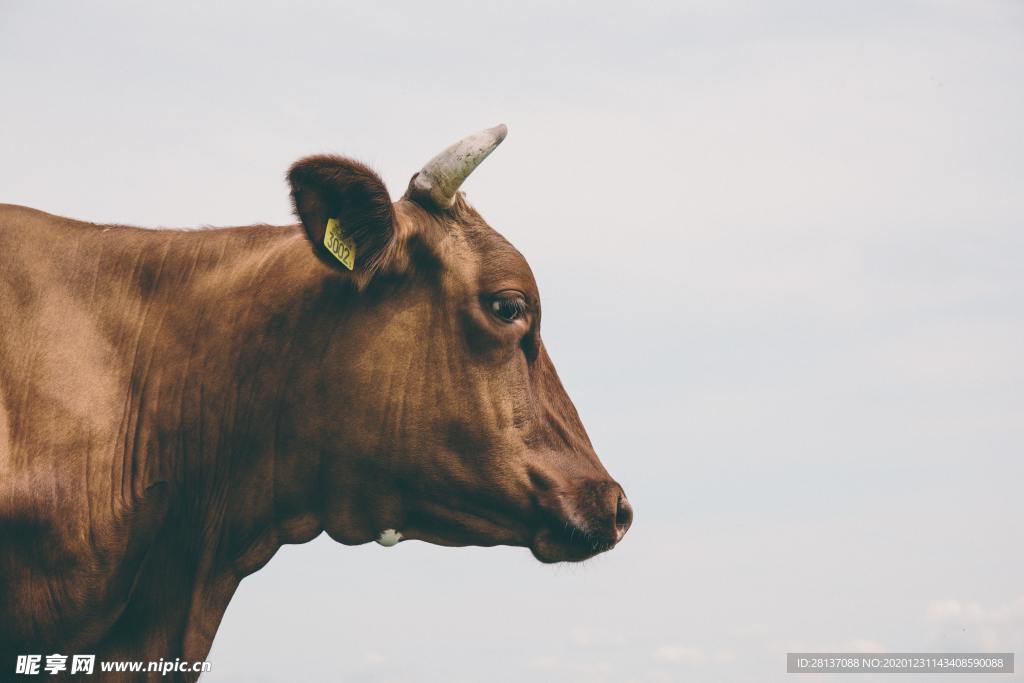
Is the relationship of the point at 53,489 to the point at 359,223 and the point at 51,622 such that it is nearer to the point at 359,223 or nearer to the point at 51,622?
the point at 51,622

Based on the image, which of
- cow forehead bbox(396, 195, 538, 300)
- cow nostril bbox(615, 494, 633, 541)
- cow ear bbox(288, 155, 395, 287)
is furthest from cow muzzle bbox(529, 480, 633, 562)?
cow ear bbox(288, 155, 395, 287)

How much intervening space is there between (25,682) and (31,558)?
68 centimetres

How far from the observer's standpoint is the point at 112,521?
6555 mm

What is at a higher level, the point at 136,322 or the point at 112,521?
the point at 136,322

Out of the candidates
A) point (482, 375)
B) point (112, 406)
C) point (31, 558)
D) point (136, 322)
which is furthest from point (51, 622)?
point (482, 375)

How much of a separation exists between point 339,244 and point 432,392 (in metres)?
0.85

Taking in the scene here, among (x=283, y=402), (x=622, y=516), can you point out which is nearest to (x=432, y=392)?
(x=283, y=402)

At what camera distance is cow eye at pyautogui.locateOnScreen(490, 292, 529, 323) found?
271 inches

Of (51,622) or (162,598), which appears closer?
(51,622)

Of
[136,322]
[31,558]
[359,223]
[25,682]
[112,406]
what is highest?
[359,223]

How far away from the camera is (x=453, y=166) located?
698 centimetres

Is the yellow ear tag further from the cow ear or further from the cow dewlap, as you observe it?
the cow dewlap

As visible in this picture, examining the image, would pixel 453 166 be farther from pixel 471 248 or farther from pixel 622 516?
pixel 622 516

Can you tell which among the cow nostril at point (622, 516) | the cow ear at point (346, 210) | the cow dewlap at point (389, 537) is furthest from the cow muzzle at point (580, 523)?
the cow ear at point (346, 210)
